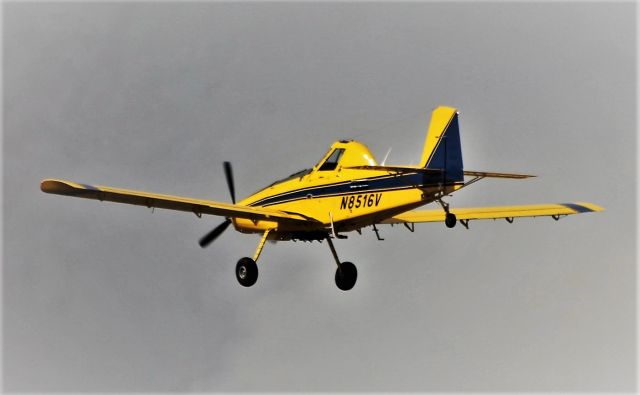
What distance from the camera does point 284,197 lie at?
31891 millimetres

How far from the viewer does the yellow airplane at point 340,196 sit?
2819 centimetres

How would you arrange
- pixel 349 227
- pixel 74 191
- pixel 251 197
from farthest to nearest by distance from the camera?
pixel 251 197 < pixel 349 227 < pixel 74 191

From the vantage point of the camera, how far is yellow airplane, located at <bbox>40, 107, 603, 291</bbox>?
2819 centimetres

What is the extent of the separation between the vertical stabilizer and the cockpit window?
9.56 feet

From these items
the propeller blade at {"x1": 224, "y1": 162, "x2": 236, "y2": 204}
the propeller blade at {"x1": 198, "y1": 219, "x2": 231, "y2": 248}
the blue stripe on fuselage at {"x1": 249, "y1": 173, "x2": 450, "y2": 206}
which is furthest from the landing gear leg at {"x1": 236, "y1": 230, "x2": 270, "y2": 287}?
the propeller blade at {"x1": 224, "y1": 162, "x2": 236, "y2": 204}

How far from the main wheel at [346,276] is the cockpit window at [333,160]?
8.74 ft

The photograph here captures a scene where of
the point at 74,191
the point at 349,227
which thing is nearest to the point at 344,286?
the point at 349,227

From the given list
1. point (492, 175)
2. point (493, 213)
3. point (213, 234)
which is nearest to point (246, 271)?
point (213, 234)

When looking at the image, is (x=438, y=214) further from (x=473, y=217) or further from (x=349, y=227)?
(x=349, y=227)

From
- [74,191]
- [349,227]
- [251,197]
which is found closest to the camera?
[74,191]

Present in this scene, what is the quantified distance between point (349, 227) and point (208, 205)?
3667 mm

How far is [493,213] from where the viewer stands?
1352 inches

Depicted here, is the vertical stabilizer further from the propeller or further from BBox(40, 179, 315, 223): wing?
the propeller

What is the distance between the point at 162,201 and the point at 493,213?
1014cm
